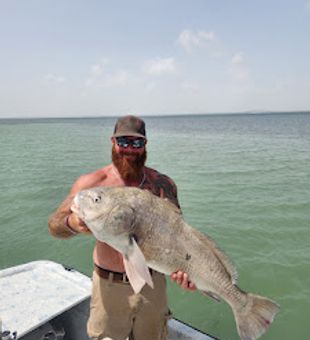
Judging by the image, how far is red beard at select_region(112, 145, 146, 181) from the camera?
139 inches

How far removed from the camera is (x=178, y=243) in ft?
9.99

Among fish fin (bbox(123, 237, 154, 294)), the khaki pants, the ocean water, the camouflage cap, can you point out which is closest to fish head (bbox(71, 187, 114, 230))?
fish fin (bbox(123, 237, 154, 294))

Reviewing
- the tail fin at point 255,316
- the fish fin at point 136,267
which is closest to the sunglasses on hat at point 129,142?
the fish fin at point 136,267

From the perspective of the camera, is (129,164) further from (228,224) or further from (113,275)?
(228,224)

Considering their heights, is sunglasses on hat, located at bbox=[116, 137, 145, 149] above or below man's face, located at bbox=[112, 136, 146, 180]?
above

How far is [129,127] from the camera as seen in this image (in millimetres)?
3459

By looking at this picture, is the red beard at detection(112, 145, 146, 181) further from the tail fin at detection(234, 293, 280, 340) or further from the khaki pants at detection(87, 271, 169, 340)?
the tail fin at detection(234, 293, 280, 340)

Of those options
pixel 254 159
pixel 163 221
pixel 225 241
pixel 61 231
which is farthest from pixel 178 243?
pixel 254 159

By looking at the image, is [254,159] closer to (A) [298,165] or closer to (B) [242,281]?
(A) [298,165]

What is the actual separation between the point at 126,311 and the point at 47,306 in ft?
5.25

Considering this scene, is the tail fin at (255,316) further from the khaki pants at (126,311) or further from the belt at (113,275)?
the belt at (113,275)

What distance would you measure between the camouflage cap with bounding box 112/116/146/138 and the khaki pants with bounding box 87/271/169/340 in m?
1.48

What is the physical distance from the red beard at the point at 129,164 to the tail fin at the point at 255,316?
157 cm

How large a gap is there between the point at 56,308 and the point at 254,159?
84.5ft
